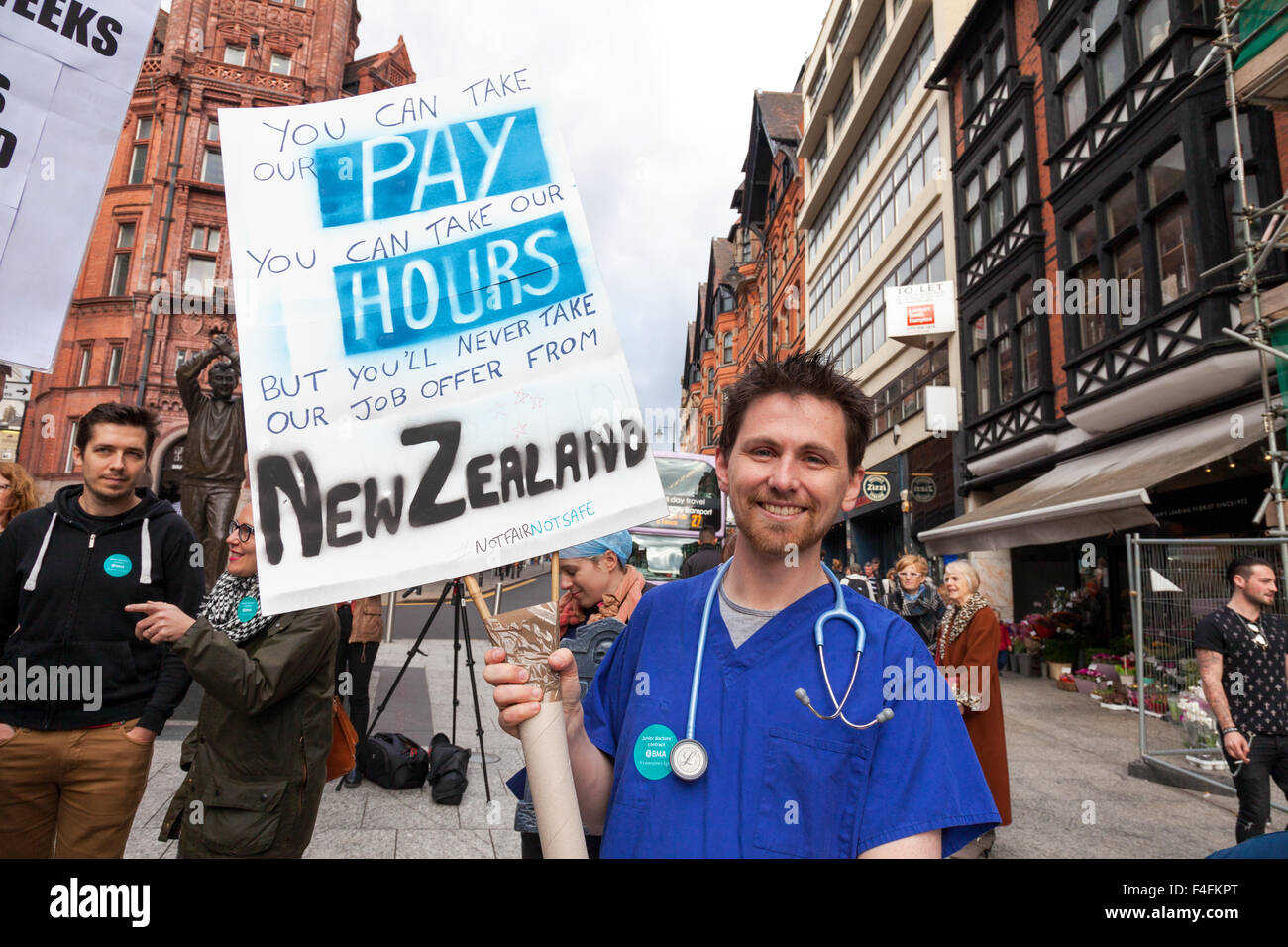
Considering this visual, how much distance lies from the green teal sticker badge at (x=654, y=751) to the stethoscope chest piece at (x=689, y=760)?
0.07 feet

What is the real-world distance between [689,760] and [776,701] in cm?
20

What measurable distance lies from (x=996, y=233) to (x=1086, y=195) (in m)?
2.93

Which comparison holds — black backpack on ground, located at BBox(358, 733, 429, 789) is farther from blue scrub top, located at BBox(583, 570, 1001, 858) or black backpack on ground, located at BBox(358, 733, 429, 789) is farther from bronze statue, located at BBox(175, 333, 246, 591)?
blue scrub top, located at BBox(583, 570, 1001, 858)

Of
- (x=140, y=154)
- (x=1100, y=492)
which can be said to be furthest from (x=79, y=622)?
(x=140, y=154)

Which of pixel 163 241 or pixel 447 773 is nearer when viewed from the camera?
pixel 447 773

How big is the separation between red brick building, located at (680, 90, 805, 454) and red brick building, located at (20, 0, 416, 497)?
65.4 feet

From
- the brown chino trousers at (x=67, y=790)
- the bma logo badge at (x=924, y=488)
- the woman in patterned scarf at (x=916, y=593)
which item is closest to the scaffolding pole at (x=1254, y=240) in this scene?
the woman in patterned scarf at (x=916, y=593)

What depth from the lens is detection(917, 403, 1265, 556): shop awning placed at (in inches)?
348

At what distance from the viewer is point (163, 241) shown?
29172 millimetres

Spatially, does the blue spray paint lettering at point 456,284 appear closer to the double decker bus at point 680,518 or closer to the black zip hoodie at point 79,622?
the black zip hoodie at point 79,622

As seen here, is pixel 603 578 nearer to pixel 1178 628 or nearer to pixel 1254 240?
pixel 1178 628

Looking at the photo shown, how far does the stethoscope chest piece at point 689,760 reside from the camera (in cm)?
141

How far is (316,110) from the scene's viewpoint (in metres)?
1.93
